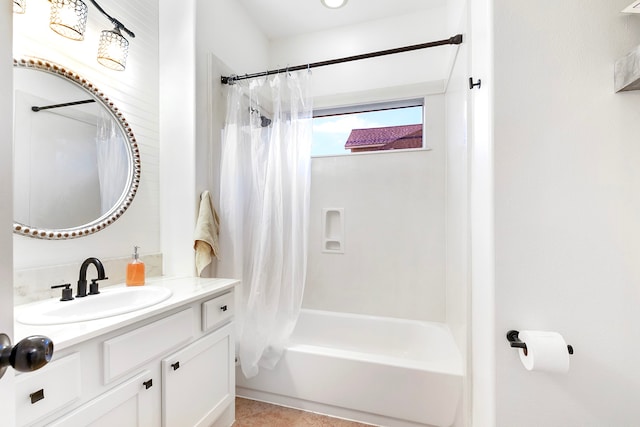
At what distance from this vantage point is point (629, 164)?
83 cm

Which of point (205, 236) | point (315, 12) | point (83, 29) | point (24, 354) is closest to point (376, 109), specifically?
point (315, 12)

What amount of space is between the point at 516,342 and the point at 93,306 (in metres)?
1.63

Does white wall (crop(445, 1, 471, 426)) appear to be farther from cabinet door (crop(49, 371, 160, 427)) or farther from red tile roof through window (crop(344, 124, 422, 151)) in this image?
cabinet door (crop(49, 371, 160, 427))

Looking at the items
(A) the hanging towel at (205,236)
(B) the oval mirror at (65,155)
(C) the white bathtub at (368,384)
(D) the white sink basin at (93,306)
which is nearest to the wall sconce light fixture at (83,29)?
(B) the oval mirror at (65,155)

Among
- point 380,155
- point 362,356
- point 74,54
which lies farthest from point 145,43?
point 362,356

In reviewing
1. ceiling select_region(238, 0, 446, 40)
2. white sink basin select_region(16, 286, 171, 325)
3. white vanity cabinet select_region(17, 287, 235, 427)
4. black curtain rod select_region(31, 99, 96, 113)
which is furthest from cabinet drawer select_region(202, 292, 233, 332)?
ceiling select_region(238, 0, 446, 40)

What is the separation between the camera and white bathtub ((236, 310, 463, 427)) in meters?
1.52

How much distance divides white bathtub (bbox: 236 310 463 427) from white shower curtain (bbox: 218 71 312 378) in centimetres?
16

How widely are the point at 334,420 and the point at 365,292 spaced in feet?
3.21

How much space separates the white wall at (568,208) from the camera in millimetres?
839

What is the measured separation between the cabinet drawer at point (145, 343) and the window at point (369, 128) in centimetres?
175

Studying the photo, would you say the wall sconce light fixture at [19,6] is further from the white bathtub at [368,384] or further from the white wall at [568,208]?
the white bathtub at [368,384]

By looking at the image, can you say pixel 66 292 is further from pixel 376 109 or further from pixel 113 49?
pixel 376 109

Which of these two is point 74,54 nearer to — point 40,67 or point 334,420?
point 40,67
